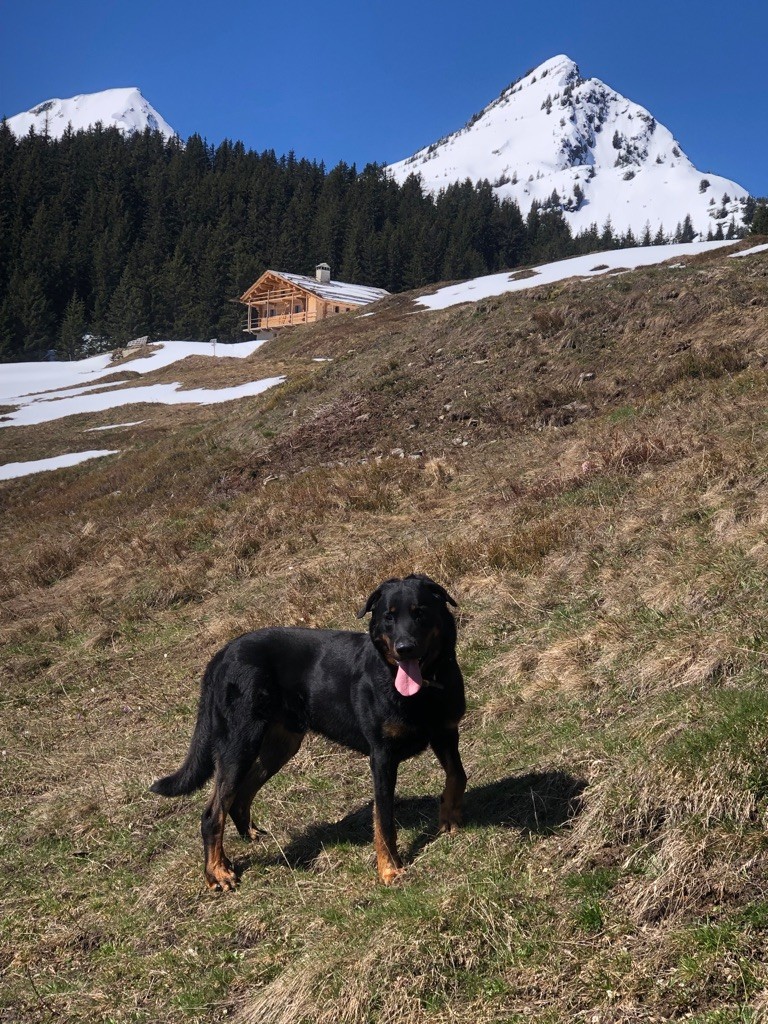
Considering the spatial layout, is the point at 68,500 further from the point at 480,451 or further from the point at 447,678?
the point at 447,678

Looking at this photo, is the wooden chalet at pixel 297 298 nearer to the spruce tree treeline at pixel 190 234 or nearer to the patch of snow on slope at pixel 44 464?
the spruce tree treeline at pixel 190 234

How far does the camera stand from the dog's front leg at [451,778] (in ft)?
14.6

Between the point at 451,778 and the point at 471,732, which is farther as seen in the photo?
the point at 471,732

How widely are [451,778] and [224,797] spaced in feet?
4.29

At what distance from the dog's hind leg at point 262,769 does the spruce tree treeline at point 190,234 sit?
90.4m

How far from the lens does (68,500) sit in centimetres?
2008

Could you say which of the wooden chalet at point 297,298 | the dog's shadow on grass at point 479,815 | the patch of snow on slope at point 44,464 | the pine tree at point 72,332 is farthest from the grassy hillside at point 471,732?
the pine tree at point 72,332

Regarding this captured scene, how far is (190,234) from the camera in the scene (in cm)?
10981

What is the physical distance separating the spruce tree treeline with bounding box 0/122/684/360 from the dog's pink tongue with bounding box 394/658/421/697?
91.3 metres

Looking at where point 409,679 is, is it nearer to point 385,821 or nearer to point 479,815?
point 385,821

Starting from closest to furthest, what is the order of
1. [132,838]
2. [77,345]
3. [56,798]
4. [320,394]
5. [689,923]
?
[689,923] < [132,838] < [56,798] < [320,394] < [77,345]

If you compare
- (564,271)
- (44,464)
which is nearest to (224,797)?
(44,464)

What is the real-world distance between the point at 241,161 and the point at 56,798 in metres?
137

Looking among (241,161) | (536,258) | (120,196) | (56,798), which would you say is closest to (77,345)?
(120,196)
